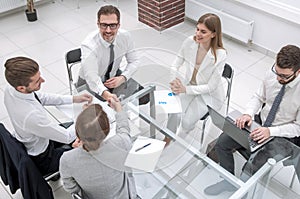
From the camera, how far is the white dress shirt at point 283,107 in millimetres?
2715

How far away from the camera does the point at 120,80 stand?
3.08 metres

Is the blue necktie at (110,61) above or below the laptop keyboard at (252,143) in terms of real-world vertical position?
above

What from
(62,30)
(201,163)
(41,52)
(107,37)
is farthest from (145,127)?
(62,30)

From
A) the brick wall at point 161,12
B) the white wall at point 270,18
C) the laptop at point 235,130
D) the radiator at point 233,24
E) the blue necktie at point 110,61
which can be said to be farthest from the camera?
the brick wall at point 161,12

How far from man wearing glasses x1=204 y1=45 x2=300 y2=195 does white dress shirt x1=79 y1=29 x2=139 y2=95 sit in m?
0.95

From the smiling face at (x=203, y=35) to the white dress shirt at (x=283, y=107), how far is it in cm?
53

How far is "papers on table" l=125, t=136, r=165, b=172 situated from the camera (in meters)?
2.37

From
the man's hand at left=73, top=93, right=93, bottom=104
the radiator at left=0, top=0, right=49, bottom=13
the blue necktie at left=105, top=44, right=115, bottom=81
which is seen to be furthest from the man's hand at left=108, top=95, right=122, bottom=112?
the radiator at left=0, top=0, right=49, bottom=13

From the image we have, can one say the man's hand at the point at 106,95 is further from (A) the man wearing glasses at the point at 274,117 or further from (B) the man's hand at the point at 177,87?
(A) the man wearing glasses at the point at 274,117

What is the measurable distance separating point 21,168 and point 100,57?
3.77 feet

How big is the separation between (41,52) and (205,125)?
2.52 m

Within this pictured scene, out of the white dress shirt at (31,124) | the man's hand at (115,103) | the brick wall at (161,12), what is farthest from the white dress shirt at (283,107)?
the brick wall at (161,12)

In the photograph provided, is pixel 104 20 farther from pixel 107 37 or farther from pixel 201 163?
pixel 201 163

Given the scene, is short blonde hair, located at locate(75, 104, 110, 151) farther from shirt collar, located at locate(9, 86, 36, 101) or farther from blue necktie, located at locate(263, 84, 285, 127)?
blue necktie, located at locate(263, 84, 285, 127)
